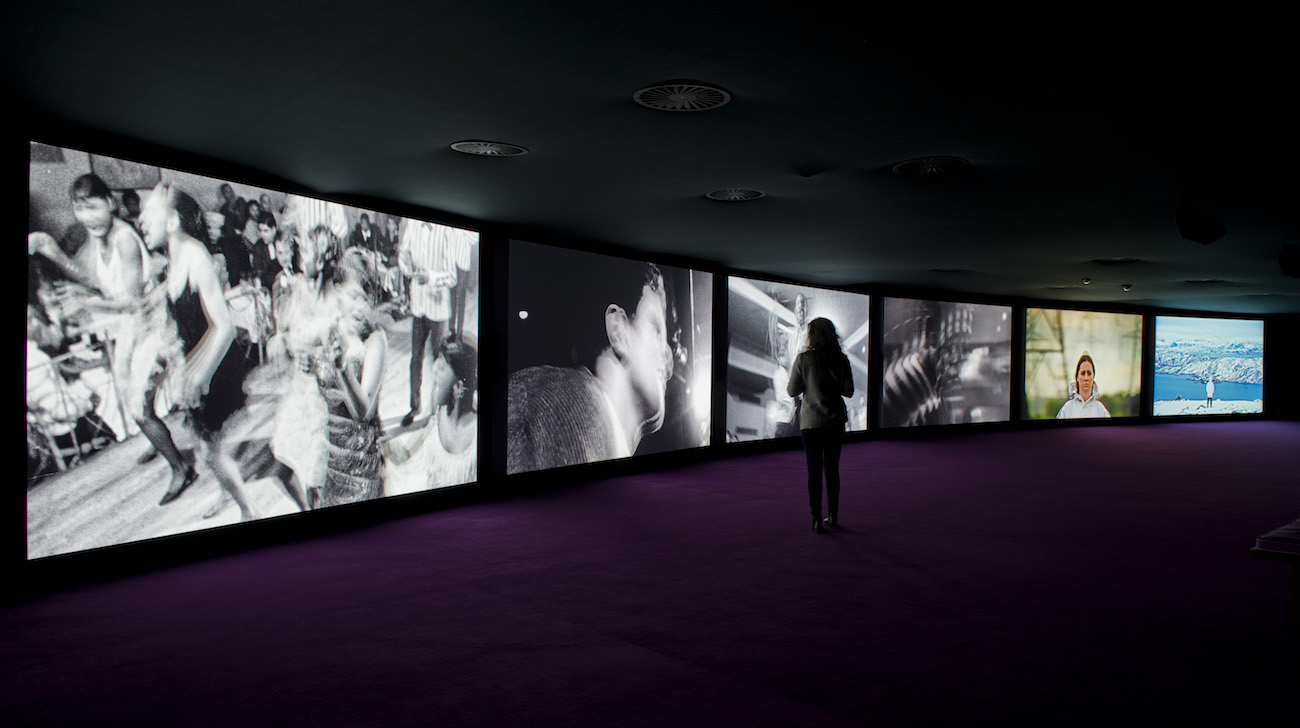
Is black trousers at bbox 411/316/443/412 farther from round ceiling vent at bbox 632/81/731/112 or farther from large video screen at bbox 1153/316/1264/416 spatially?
large video screen at bbox 1153/316/1264/416

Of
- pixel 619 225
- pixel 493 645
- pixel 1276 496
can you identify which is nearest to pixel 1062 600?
pixel 493 645

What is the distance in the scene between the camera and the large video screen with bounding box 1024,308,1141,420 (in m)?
17.4

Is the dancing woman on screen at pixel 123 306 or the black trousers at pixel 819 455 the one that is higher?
the dancing woman on screen at pixel 123 306

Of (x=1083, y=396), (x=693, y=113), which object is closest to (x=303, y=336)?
(x=693, y=113)

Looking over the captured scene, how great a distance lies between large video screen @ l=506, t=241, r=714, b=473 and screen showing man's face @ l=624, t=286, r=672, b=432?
0.01m

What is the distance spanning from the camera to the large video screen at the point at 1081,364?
57.0 feet

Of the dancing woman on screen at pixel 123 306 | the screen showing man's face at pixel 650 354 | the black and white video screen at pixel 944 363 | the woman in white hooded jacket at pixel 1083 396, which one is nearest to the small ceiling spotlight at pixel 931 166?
the screen showing man's face at pixel 650 354

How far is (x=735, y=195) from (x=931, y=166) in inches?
67.9

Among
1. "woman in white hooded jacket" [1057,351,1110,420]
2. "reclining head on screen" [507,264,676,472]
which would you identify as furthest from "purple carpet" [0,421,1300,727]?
"woman in white hooded jacket" [1057,351,1110,420]

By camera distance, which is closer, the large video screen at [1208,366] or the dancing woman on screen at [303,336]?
the dancing woman on screen at [303,336]

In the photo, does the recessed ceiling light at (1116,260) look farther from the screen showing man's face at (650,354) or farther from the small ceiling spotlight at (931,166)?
the small ceiling spotlight at (931,166)

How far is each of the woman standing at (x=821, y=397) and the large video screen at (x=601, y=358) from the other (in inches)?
130

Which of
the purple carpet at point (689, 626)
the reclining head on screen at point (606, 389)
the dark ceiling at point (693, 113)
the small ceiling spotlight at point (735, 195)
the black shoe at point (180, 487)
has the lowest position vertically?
the purple carpet at point (689, 626)

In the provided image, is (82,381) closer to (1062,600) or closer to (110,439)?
(110,439)
